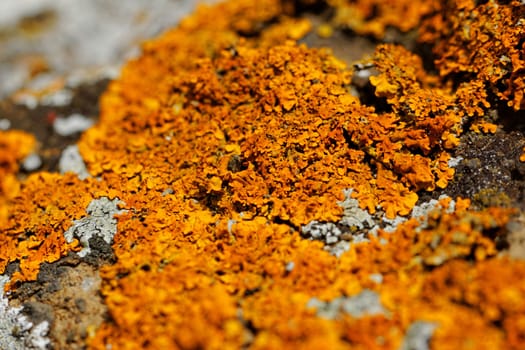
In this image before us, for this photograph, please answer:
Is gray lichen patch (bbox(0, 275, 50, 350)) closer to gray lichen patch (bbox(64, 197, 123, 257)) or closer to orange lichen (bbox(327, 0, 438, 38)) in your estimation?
gray lichen patch (bbox(64, 197, 123, 257))

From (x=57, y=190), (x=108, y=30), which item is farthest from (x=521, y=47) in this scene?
(x=108, y=30)

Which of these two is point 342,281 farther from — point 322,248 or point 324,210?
point 324,210

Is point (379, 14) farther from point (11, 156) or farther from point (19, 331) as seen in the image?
point (19, 331)

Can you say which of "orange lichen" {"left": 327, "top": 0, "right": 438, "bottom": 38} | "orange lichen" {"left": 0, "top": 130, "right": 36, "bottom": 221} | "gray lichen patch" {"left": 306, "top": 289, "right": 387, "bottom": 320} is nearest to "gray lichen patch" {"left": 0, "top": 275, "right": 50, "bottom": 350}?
"orange lichen" {"left": 0, "top": 130, "right": 36, "bottom": 221}

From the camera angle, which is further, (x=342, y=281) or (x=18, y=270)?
(x=18, y=270)

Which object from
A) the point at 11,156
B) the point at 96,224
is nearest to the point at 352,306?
the point at 96,224
